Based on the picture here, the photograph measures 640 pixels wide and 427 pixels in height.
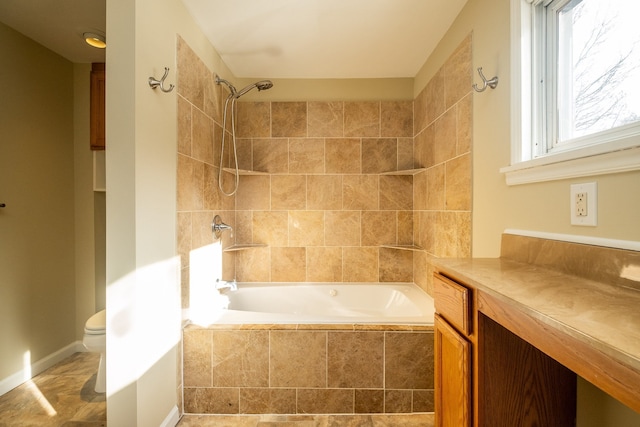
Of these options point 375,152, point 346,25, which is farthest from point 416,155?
point 346,25

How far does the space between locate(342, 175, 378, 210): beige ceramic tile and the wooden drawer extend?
1.51 meters

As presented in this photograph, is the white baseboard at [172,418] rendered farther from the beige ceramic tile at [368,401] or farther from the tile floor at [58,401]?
the beige ceramic tile at [368,401]

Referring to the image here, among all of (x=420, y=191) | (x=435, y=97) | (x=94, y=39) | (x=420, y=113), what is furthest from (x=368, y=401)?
(x=94, y=39)

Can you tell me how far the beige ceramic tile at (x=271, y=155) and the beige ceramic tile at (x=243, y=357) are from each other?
4.82ft

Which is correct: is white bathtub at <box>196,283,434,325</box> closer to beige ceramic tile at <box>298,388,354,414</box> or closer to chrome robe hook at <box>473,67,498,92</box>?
beige ceramic tile at <box>298,388,354,414</box>

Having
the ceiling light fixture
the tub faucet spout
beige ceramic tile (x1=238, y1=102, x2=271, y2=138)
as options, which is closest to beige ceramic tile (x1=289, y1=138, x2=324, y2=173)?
beige ceramic tile (x1=238, y1=102, x2=271, y2=138)

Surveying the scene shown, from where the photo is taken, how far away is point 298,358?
1.66 metres

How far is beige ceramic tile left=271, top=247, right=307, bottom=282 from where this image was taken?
2621 millimetres

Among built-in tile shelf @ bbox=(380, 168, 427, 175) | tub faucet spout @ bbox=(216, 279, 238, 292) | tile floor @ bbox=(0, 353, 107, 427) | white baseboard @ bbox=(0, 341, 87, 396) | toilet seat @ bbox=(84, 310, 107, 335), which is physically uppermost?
built-in tile shelf @ bbox=(380, 168, 427, 175)

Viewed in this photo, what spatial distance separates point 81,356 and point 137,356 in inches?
63.0

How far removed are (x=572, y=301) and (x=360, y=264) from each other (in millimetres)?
1986

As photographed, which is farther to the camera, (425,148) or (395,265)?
(395,265)

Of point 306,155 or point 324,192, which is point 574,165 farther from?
point 306,155

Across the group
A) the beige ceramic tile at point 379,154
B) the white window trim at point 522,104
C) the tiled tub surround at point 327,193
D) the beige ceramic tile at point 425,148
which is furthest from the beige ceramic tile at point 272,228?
the white window trim at point 522,104
